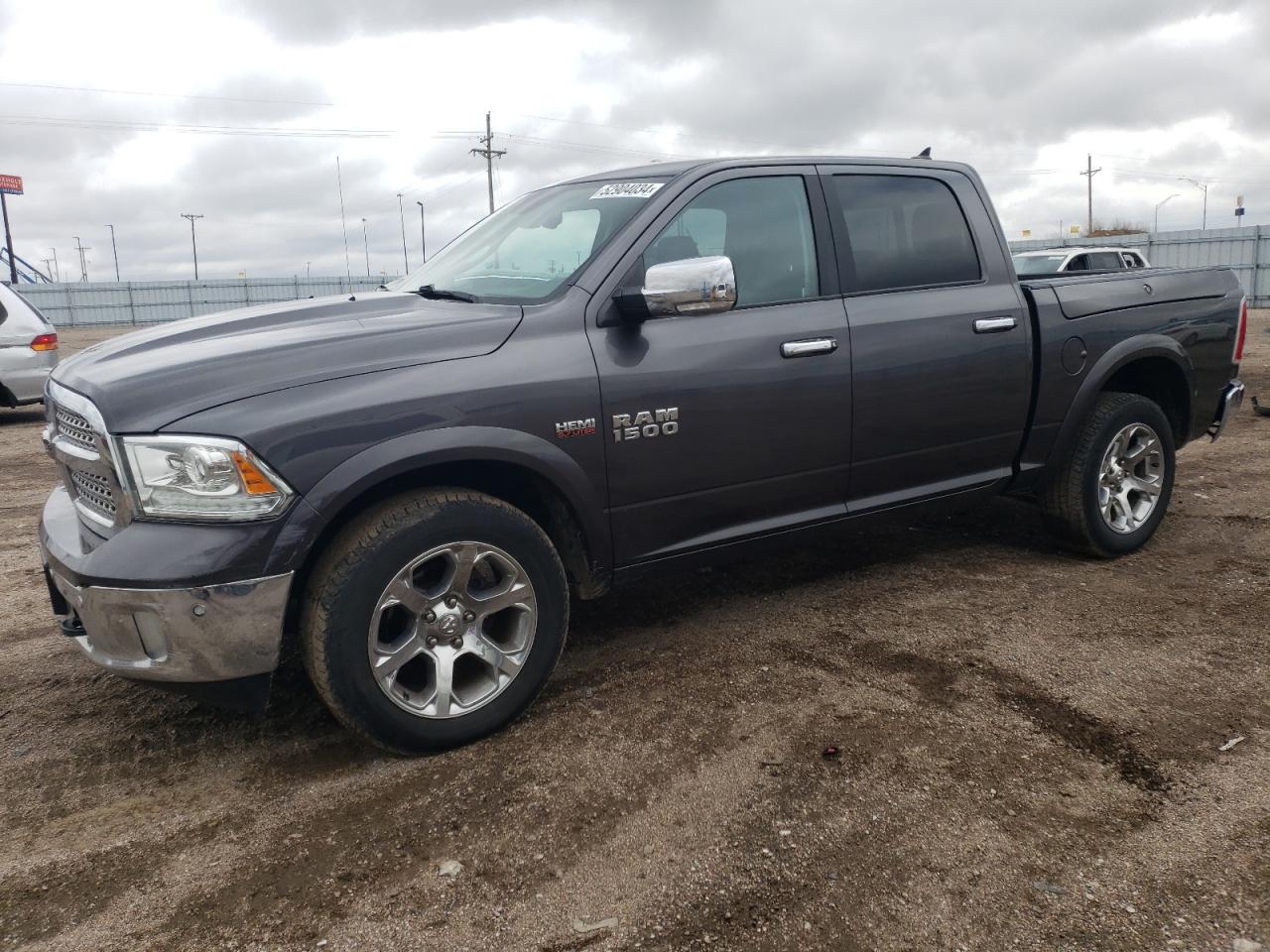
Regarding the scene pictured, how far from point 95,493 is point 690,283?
6.22ft

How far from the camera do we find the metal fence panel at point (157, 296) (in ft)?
135

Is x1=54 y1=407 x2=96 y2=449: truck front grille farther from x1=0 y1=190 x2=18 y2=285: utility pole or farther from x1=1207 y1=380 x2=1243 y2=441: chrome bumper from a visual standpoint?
x1=0 y1=190 x2=18 y2=285: utility pole

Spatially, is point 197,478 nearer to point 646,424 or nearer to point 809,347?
point 646,424

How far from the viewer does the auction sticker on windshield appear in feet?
11.5

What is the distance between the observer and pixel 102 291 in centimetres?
4209

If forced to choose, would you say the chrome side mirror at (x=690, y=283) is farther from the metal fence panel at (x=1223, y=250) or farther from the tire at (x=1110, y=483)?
the metal fence panel at (x=1223, y=250)

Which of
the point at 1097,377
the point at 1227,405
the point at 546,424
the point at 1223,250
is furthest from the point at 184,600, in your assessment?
the point at 1223,250

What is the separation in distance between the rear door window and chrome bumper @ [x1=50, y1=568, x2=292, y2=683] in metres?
2.47

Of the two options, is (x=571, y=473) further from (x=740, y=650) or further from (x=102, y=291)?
(x=102, y=291)

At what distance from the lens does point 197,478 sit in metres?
2.55

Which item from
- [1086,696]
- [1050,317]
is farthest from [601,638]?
[1050,317]

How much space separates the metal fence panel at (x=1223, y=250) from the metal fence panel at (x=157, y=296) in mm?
29631

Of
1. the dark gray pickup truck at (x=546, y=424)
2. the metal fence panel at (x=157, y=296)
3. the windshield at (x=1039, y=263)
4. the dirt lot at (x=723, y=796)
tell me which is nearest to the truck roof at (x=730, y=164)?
the dark gray pickup truck at (x=546, y=424)

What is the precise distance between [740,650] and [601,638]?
58 centimetres
